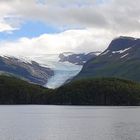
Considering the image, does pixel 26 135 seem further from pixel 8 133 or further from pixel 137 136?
pixel 137 136

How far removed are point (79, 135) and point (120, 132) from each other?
30.8 ft

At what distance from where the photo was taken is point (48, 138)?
3324 inches

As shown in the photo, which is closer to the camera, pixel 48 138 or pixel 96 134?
pixel 48 138

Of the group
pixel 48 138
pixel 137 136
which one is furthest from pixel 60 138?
pixel 137 136

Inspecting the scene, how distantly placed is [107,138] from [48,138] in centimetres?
1018

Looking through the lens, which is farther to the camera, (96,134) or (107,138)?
(96,134)

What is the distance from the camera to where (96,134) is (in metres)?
92.1

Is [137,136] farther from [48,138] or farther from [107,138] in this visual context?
[48,138]

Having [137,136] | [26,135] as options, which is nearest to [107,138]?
[137,136]

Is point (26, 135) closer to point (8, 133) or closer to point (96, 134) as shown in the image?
point (8, 133)

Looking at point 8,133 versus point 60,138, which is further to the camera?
point 8,133

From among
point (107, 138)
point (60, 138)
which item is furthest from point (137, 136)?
point (60, 138)

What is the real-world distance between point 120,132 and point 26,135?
18.6 metres

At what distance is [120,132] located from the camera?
312 ft
